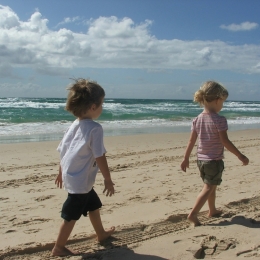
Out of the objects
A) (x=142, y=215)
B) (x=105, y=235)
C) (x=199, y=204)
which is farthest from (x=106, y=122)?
(x=105, y=235)

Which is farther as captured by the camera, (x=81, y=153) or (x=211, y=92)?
(x=211, y=92)

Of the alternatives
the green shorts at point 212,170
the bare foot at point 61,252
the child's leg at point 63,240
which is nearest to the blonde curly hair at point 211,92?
the green shorts at point 212,170

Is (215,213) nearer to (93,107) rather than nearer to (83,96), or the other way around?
(93,107)

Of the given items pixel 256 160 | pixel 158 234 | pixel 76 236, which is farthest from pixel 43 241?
pixel 256 160

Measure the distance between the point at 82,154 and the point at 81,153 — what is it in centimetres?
1

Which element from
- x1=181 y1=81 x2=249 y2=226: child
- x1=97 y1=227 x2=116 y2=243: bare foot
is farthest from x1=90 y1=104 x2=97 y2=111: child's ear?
x1=181 y1=81 x2=249 y2=226: child

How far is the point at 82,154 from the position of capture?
2777 millimetres

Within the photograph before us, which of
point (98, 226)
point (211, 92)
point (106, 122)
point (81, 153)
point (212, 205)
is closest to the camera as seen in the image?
point (81, 153)

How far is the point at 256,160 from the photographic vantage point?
7270 millimetres

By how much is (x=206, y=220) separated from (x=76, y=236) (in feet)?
4.54

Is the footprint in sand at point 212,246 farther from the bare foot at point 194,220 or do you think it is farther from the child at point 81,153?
the child at point 81,153

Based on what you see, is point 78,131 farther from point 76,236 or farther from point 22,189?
A: point 22,189

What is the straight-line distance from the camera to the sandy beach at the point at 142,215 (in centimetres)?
298

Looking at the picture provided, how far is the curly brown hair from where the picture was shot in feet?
9.11
